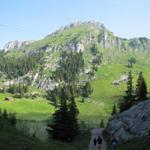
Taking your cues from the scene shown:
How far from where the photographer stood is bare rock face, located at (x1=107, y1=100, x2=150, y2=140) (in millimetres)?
55250

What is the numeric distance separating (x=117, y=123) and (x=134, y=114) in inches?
264

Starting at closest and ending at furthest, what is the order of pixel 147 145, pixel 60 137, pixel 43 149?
1. pixel 43 149
2. pixel 147 145
3. pixel 60 137

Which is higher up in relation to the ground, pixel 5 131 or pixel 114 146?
pixel 5 131

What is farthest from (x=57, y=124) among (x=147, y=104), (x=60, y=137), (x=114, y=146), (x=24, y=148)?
(x=24, y=148)

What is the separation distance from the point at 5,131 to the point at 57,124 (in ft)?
115

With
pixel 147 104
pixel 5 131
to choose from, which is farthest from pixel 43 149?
pixel 147 104

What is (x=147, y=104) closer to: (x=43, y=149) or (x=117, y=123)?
(x=117, y=123)

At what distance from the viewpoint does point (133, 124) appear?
6094 centimetres

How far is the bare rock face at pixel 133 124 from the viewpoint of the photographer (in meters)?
55.2

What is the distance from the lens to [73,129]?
70.9m

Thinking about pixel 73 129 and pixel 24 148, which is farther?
pixel 73 129

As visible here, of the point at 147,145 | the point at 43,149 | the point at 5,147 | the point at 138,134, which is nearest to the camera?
the point at 5,147

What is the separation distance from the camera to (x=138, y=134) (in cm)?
5391

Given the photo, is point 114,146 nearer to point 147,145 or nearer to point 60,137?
point 147,145
